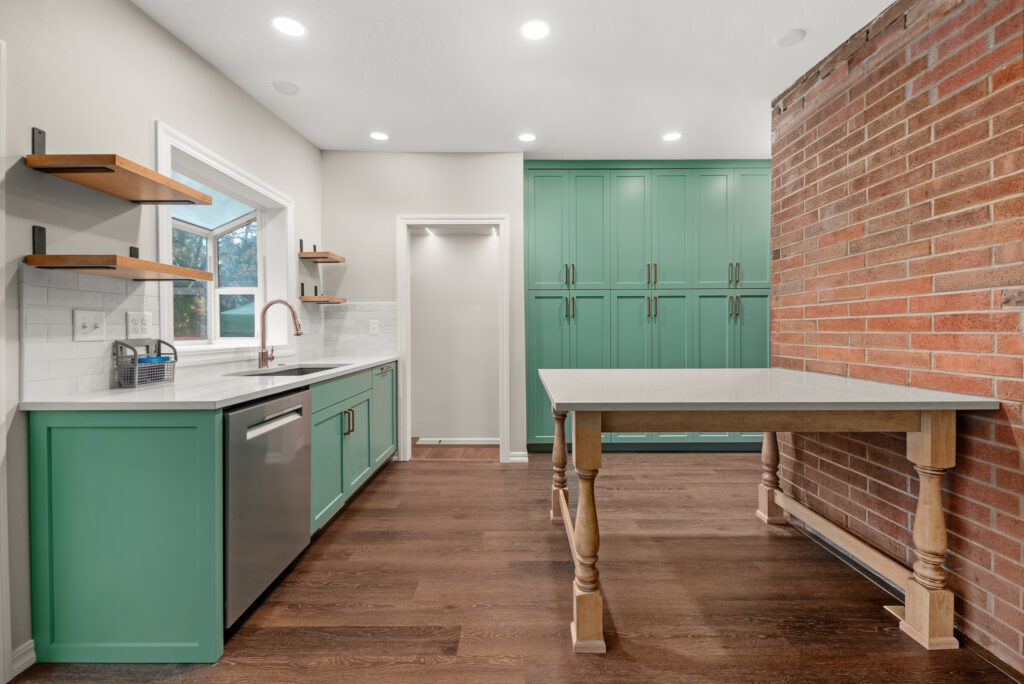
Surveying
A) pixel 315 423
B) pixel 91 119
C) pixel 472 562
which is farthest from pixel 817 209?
pixel 91 119

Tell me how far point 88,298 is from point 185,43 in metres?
1.44

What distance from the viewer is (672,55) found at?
2459mm

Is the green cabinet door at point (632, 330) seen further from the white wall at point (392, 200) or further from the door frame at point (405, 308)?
the door frame at point (405, 308)

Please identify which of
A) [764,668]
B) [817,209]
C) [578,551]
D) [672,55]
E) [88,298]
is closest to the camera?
[764,668]

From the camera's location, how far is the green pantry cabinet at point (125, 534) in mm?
1454

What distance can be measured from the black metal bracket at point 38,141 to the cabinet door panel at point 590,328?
10.6ft

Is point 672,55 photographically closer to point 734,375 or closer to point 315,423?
point 734,375

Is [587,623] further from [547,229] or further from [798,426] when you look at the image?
[547,229]

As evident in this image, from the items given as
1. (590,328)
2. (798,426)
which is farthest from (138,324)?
(590,328)

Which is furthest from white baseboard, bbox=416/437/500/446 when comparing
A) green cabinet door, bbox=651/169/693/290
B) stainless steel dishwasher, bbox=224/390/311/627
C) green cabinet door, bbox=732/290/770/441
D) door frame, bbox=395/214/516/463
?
stainless steel dishwasher, bbox=224/390/311/627

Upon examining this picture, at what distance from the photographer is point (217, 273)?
9.84ft

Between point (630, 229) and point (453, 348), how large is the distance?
1945 mm

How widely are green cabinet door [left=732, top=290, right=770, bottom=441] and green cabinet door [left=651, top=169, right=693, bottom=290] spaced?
0.51 m

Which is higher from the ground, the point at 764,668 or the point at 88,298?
the point at 88,298
